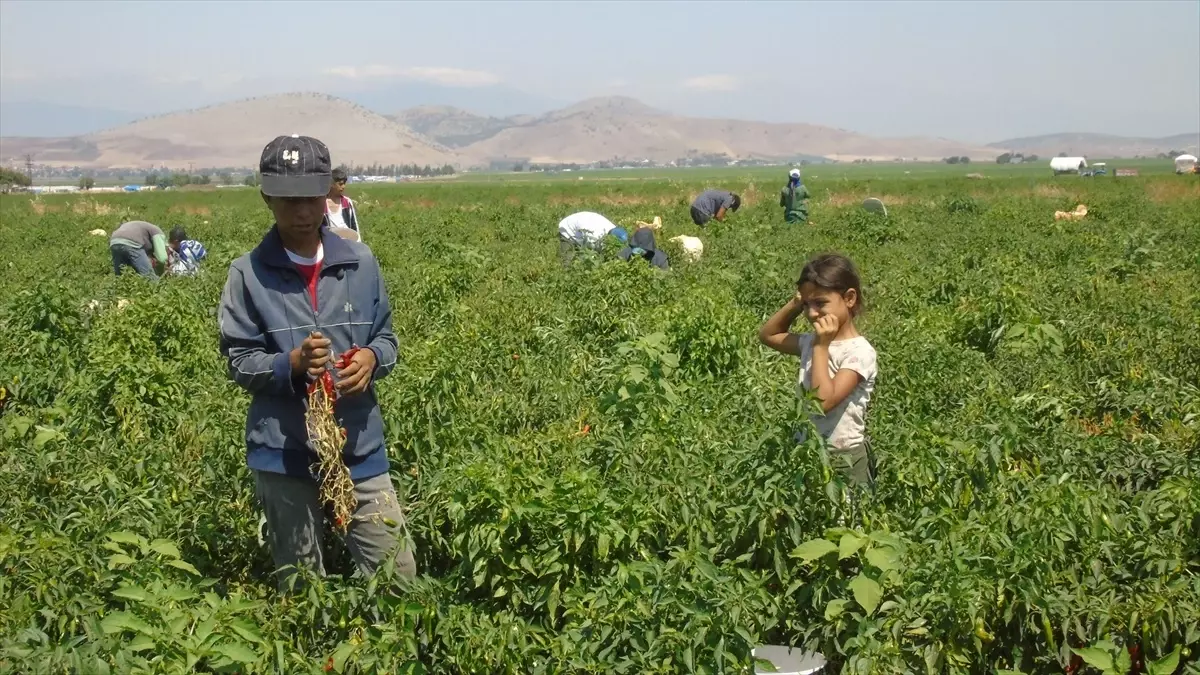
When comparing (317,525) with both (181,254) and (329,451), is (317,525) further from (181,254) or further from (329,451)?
(181,254)

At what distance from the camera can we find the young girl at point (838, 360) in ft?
14.0

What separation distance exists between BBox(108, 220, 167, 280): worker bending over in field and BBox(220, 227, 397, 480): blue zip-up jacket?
345 inches

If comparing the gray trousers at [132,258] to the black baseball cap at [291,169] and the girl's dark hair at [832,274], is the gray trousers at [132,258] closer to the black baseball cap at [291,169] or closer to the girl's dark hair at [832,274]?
the black baseball cap at [291,169]

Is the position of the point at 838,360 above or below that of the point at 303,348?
below

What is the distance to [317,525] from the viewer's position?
4.01 meters

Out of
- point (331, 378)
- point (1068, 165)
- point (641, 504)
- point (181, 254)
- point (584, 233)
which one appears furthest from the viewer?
point (1068, 165)

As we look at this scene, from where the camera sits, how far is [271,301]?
12.1 ft

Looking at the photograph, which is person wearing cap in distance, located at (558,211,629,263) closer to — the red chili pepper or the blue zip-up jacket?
the blue zip-up jacket

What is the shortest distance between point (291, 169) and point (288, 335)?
0.55 metres

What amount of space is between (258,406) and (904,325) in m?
5.50

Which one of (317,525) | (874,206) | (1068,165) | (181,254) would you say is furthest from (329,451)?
(1068,165)

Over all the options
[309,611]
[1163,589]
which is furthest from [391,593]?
[1163,589]

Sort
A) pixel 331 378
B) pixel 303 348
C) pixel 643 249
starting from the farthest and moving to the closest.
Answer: pixel 643 249, pixel 331 378, pixel 303 348

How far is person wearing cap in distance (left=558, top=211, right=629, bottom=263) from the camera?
41.4 ft
